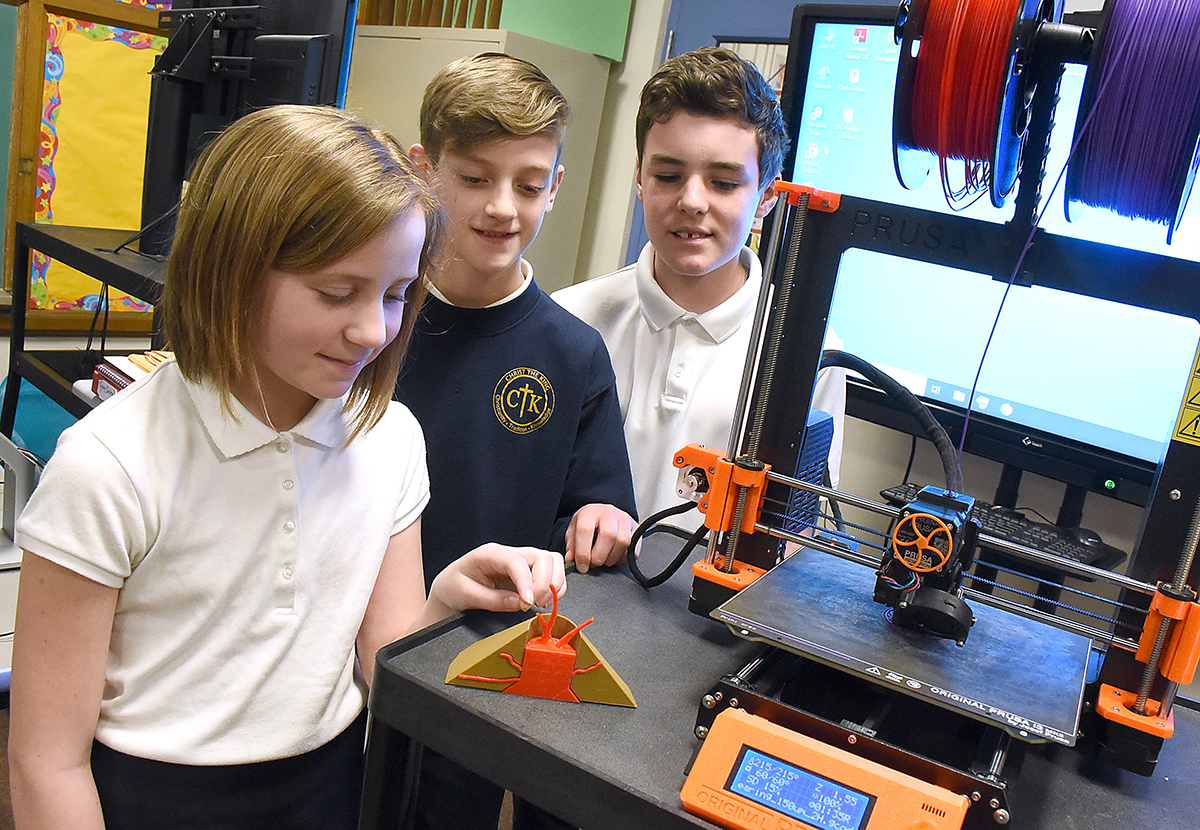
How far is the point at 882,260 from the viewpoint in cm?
233

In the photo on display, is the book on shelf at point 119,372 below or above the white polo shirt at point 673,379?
below

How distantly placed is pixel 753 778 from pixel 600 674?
160mm

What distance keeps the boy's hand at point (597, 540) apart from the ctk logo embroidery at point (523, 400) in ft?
0.71

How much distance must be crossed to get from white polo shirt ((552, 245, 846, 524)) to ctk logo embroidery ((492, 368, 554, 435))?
22 cm

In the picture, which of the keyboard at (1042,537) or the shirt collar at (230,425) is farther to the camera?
the keyboard at (1042,537)

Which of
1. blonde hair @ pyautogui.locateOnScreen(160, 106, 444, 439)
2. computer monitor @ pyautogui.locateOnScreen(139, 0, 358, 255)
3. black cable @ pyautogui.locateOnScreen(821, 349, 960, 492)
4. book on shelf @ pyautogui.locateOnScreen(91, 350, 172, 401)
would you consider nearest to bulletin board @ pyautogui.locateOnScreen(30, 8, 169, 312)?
computer monitor @ pyautogui.locateOnScreen(139, 0, 358, 255)

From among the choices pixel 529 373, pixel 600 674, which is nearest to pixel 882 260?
pixel 529 373

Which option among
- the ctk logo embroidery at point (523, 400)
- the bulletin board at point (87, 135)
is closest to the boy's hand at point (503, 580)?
the ctk logo embroidery at point (523, 400)

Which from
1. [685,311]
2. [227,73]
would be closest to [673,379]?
[685,311]

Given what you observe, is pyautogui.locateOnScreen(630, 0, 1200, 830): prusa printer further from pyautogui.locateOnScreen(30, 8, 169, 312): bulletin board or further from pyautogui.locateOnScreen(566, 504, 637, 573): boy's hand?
pyautogui.locateOnScreen(30, 8, 169, 312): bulletin board

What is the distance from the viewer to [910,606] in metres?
0.79

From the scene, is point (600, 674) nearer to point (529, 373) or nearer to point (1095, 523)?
point (529, 373)

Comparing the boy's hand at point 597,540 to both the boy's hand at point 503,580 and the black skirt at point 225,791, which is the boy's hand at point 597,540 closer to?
the boy's hand at point 503,580

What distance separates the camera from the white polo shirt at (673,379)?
1.46 meters
